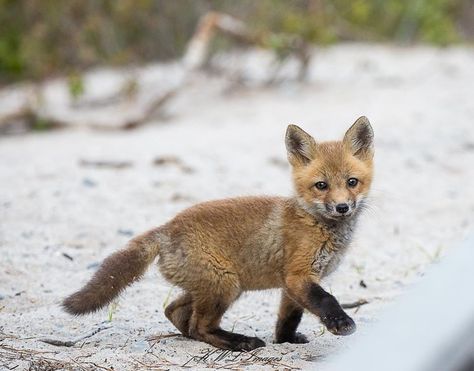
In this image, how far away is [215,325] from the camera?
3.97m

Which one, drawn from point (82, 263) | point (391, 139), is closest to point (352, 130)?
point (82, 263)

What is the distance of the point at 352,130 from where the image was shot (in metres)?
4.25

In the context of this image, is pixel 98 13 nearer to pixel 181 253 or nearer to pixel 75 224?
pixel 75 224

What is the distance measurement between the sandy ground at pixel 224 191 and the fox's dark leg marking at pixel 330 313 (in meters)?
0.18

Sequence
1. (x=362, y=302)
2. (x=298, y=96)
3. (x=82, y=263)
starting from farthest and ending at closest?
(x=298, y=96) < (x=82, y=263) < (x=362, y=302)

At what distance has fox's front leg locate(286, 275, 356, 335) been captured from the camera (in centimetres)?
351

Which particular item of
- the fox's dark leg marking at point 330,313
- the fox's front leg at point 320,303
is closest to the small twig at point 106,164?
the fox's front leg at point 320,303

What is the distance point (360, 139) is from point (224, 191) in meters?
2.82

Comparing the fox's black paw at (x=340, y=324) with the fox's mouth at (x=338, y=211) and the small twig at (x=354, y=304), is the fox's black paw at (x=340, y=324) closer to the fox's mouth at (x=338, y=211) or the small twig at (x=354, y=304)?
the fox's mouth at (x=338, y=211)

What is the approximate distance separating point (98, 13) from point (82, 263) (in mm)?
7759

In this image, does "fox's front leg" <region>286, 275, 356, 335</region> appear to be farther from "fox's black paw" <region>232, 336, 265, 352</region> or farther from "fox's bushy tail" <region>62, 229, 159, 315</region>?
"fox's bushy tail" <region>62, 229, 159, 315</region>

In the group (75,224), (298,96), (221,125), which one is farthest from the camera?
(298,96)

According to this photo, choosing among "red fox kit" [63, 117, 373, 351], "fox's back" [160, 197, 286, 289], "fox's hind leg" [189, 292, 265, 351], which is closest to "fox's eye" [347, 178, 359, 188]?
"red fox kit" [63, 117, 373, 351]

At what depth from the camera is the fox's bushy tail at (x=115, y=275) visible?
12.1ft
